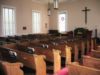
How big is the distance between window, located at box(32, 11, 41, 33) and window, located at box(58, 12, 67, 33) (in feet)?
5.19

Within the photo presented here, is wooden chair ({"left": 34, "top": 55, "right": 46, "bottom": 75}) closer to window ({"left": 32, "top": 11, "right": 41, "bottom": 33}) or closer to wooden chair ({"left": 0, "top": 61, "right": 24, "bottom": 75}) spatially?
wooden chair ({"left": 0, "top": 61, "right": 24, "bottom": 75})

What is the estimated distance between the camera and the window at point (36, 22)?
34.8 feet

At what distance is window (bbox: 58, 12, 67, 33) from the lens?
37.9 ft

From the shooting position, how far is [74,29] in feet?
36.1

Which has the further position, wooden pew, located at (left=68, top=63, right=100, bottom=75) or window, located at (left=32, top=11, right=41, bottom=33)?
window, located at (left=32, top=11, right=41, bottom=33)

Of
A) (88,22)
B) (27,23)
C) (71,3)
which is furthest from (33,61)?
(71,3)

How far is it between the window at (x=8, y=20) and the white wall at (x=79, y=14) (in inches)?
144

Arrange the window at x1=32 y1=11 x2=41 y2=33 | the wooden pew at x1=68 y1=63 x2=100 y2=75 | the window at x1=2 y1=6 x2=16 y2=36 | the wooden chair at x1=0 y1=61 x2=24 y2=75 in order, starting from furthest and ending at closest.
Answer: the window at x1=32 y1=11 x2=41 y2=33 < the window at x1=2 y1=6 x2=16 y2=36 < the wooden chair at x1=0 y1=61 x2=24 y2=75 < the wooden pew at x1=68 y1=63 x2=100 y2=75

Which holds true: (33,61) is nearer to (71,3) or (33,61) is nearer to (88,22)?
(88,22)

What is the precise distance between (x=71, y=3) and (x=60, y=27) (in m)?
1.85

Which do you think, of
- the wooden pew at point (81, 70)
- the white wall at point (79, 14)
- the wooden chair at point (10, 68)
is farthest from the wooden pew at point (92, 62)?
the white wall at point (79, 14)

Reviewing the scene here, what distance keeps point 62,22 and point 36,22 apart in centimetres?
195

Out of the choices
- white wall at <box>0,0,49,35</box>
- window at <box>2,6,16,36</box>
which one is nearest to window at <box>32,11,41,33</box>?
white wall at <box>0,0,49,35</box>

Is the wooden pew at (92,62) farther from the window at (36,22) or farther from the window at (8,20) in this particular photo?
the window at (36,22)
